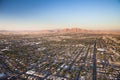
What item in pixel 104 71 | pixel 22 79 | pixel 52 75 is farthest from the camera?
pixel 104 71

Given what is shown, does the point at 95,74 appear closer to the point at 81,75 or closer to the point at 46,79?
the point at 81,75

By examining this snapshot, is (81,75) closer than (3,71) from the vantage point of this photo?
Yes

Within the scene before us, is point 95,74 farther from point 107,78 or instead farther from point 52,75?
point 52,75

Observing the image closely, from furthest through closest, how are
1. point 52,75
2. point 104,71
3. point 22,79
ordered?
point 104,71 → point 52,75 → point 22,79

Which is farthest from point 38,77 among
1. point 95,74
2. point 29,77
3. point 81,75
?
point 95,74

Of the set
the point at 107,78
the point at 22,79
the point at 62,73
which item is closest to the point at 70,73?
the point at 62,73

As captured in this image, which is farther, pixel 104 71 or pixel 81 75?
pixel 104 71

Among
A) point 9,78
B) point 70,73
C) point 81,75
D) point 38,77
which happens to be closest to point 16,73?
point 9,78

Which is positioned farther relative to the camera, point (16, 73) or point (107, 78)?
point (16, 73)

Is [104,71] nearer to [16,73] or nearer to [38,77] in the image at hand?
[38,77]
